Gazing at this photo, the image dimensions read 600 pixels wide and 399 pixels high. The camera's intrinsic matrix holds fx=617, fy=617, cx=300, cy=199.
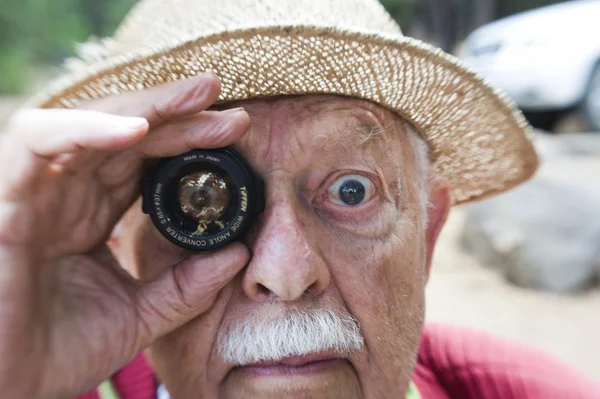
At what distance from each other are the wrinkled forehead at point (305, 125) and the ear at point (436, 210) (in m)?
0.36

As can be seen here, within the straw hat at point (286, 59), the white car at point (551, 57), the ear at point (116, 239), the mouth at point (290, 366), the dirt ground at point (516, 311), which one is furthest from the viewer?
the white car at point (551, 57)

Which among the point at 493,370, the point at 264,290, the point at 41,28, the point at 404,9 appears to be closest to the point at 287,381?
the point at 264,290

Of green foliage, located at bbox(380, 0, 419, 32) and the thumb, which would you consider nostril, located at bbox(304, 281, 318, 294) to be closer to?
the thumb

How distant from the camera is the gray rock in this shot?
14.7ft

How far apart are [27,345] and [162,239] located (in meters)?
0.36

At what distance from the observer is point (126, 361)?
50.4 inches

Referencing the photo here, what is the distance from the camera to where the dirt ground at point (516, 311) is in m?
3.81

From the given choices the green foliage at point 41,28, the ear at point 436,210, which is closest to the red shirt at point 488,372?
the ear at point 436,210

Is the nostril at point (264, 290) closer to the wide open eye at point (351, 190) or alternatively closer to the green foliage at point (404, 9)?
the wide open eye at point (351, 190)

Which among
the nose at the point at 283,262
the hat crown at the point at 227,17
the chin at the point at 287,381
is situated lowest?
the chin at the point at 287,381

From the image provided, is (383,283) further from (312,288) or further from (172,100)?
(172,100)

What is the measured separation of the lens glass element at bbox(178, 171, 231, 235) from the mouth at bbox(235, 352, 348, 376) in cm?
31

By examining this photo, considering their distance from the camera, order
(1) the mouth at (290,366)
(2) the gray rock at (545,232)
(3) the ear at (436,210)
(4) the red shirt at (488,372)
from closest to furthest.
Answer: (1) the mouth at (290,366) → (3) the ear at (436,210) → (4) the red shirt at (488,372) → (2) the gray rock at (545,232)

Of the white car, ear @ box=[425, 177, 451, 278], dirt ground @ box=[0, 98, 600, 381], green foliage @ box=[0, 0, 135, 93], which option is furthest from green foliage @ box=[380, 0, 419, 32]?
ear @ box=[425, 177, 451, 278]
